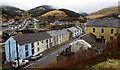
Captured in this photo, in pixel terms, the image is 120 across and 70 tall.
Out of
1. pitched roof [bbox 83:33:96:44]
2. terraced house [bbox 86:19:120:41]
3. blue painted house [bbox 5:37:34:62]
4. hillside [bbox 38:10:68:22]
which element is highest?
hillside [bbox 38:10:68:22]

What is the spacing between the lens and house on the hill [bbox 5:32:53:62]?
1827 centimetres

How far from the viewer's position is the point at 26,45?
18.9 m

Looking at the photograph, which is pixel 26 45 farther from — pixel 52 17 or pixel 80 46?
pixel 52 17

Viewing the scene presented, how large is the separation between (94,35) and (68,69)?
12.8 metres

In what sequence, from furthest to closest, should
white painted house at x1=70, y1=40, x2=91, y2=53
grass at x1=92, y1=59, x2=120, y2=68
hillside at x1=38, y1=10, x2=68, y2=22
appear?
hillside at x1=38, y1=10, x2=68, y2=22 < white painted house at x1=70, y1=40, x2=91, y2=53 < grass at x1=92, y1=59, x2=120, y2=68

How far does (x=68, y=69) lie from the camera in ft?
24.6

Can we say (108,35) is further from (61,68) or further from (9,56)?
(9,56)

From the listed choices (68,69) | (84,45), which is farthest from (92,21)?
(68,69)

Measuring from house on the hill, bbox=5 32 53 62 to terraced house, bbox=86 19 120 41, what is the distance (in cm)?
901

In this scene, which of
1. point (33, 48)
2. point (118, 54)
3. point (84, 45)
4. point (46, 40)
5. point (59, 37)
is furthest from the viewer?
point (59, 37)

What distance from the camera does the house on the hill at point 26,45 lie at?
18266 millimetres

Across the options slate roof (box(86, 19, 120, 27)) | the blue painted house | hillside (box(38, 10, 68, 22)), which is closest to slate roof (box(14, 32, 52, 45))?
the blue painted house

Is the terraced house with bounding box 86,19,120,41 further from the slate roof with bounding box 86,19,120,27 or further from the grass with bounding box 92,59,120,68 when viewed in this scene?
the grass with bounding box 92,59,120,68

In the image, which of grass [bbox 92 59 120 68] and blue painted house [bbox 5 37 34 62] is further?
blue painted house [bbox 5 37 34 62]
